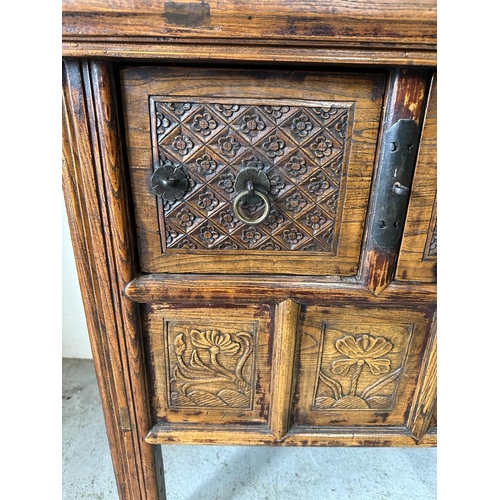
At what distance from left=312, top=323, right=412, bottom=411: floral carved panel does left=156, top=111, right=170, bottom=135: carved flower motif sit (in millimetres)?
323

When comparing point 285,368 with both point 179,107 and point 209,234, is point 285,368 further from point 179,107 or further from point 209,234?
point 179,107

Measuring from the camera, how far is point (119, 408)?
61cm

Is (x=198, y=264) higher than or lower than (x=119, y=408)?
higher

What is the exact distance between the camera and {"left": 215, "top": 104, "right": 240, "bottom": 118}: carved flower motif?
1.48 ft

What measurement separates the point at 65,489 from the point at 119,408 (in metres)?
0.43

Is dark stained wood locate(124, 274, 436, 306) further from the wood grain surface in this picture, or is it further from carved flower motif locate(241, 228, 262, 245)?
the wood grain surface

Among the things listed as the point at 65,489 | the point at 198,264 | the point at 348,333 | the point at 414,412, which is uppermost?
the point at 198,264

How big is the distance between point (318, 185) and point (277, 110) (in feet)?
0.31

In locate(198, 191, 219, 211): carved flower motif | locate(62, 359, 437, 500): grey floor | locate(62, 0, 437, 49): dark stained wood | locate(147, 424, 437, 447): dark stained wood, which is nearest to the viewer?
locate(62, 0, 437, 49): dark stained wood

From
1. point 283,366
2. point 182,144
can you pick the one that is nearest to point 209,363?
point 283,366

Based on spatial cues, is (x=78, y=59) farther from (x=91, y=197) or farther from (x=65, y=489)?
(x=65, y=489)

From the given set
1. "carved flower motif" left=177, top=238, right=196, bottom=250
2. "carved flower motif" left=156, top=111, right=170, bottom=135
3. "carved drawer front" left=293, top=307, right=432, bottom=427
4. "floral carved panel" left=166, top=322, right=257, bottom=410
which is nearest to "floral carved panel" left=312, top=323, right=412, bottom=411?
"carved drawer front" left=293, top=307, right=432, bottom=427

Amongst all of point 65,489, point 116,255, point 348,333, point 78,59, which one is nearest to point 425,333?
point 348,333

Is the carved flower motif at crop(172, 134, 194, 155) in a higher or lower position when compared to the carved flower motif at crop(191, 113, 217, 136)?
lower
